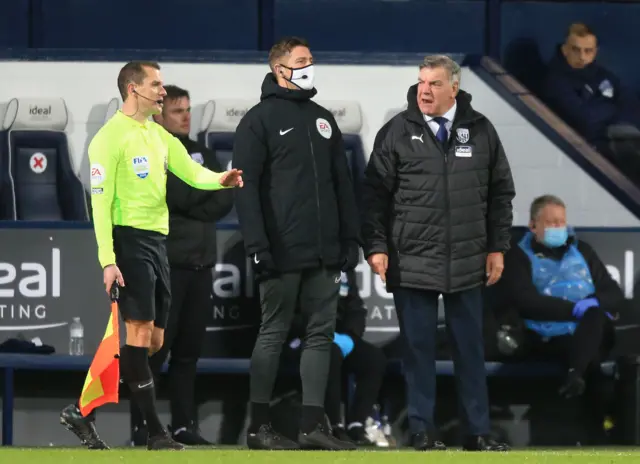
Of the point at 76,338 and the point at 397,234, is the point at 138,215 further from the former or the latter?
the point at 76,338

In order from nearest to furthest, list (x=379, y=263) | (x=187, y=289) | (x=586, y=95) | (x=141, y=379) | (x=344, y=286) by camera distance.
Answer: (x=141, y=379), (x=379, y=263), (x=187, y=289), (x=344, y=286), (x=586, y=95)

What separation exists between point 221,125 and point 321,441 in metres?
3.36

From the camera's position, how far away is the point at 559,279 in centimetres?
→ 898

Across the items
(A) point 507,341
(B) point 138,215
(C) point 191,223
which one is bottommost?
(A) point 507,341

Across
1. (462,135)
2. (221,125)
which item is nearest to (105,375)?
(462,135)

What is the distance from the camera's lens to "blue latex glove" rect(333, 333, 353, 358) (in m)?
8.66

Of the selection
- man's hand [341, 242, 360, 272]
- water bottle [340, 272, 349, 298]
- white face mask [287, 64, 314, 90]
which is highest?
white face mask [287, 64, 314, 90]

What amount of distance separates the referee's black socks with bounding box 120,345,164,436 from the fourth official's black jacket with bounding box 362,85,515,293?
3.88ft

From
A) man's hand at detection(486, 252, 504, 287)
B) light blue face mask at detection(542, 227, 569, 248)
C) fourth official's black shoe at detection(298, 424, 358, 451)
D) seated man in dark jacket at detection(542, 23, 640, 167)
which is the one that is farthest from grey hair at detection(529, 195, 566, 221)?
seated man in dark jacket at detection(542, 23, 640, 167)

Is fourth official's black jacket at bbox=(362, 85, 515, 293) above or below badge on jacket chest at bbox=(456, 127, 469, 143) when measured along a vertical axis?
below

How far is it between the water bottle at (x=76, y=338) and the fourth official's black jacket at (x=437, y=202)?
184 cm

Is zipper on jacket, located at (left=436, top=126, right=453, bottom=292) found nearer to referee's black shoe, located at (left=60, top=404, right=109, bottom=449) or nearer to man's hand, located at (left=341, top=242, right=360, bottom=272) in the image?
man's hand, located at (left=341, top=242, right=360, bottom=272)

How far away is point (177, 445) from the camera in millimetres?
7660
